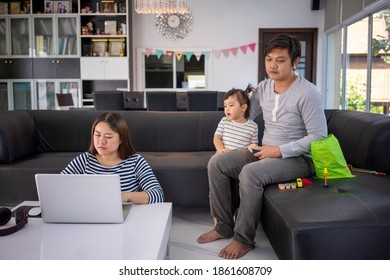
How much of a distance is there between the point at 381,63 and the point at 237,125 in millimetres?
2910

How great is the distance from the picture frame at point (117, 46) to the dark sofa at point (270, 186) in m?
3.58

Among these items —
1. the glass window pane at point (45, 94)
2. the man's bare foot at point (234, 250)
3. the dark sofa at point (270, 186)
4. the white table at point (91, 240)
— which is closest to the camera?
the white table at point (91, 240)

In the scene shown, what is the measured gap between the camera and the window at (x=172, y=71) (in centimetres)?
679

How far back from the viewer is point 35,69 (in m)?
6.43

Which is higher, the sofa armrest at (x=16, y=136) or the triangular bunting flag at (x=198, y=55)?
the triangular bunting flag at (x=198, y=55)

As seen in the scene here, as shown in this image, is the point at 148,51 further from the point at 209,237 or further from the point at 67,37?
the point at 209,237

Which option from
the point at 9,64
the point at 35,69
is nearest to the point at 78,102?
the point at 35,69

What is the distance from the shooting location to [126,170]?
1.71 metres

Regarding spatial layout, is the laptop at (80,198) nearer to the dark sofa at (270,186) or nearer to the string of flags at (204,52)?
the dark sofa at (270,186)

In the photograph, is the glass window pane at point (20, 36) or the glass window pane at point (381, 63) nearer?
the glass window pane at point (381, 63)

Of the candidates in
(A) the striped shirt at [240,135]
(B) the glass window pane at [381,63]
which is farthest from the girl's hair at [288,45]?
(B) the glass window pane at [381,63]

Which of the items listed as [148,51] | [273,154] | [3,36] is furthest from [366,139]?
[3,36]

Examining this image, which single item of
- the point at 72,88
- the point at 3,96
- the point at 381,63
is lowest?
the point at 3,96
